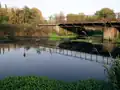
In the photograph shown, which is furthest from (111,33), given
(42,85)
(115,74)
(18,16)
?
(18,16)

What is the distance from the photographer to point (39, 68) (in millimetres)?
19719

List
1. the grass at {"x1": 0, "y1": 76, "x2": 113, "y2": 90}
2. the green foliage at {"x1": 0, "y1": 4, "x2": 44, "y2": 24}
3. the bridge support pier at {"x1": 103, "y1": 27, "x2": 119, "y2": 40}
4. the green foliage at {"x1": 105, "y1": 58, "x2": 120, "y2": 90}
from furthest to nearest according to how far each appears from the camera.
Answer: the green foliage at {"x1": 0, "y1": 4, "x2": 44, "y2": 24}, the bridge support pier at {"x1": 103, "y1": 27, "x2": 119, "y2": 40}, the grass at {"x1": 0, "y1": 76, "x2": 113, "y2": 90}, the green foliage at {"x1": 105, "y1": 58, "x2": 120, "y2": 90}

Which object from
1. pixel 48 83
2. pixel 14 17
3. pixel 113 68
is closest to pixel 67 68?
pixel 48 83

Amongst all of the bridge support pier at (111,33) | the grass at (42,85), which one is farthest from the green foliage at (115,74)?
the bridge support pier at (111,33)

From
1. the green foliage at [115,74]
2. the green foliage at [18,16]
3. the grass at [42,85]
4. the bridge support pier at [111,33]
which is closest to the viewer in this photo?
the green foliage at [115,74]

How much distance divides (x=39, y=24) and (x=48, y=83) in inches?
2178

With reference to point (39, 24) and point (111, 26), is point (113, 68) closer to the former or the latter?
Result: point (111, 26)

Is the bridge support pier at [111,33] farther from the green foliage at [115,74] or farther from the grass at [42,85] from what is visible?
the green foliage at [115,74]

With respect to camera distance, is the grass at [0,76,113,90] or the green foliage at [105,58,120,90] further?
the grass at [0,76,113,90]

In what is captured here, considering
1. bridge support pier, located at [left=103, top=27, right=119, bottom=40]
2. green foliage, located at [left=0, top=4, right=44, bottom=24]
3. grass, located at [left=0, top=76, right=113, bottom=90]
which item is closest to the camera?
grass, located at [left=0, top=76, right=113, bottom=90]

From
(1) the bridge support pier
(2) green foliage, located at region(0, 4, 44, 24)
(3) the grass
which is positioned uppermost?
(2) green foliage, located at region(0, 4, 44, 24)

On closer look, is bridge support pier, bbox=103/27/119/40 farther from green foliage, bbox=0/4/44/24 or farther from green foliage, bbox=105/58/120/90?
green foliage, bbox=105/58/120/90

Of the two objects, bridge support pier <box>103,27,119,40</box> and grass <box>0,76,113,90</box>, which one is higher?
bridge support pier <box>103,27,119,40</box>

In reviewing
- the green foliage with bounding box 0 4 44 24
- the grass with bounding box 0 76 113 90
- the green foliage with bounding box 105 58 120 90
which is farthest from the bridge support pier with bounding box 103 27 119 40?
the green foliage with bounding box 105 58 120 90
